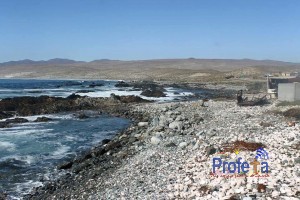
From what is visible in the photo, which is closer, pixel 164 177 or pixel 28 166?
pixel 164 177

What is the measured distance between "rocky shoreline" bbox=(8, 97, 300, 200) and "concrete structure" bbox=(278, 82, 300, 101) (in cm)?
675

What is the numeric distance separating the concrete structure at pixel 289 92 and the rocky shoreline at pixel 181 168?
675 cm

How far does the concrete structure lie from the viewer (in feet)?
79.9

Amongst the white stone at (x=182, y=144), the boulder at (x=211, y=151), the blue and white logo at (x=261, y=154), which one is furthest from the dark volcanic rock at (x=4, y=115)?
the blue and white logo at (x=261, y=154)

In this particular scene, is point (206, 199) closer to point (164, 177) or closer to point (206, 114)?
point (164, 177)

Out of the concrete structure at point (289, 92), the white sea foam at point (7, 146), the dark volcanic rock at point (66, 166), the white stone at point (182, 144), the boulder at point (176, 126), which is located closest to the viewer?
the white stone at point (182, 144)

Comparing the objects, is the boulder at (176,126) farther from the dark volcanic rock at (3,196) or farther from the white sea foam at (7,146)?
the dark volcanic rock at (3,196)

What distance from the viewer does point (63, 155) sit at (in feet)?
55.6

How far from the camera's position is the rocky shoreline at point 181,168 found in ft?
29.2

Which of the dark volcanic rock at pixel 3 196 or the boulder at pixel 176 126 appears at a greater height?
the boulder at pixel 176 126

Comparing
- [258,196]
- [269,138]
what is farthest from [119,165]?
[258,196]

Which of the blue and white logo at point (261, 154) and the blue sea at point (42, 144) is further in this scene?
the blue sea at point (42, 144)

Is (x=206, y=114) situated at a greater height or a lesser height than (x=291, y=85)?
lesser

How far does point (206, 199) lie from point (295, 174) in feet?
7.97
